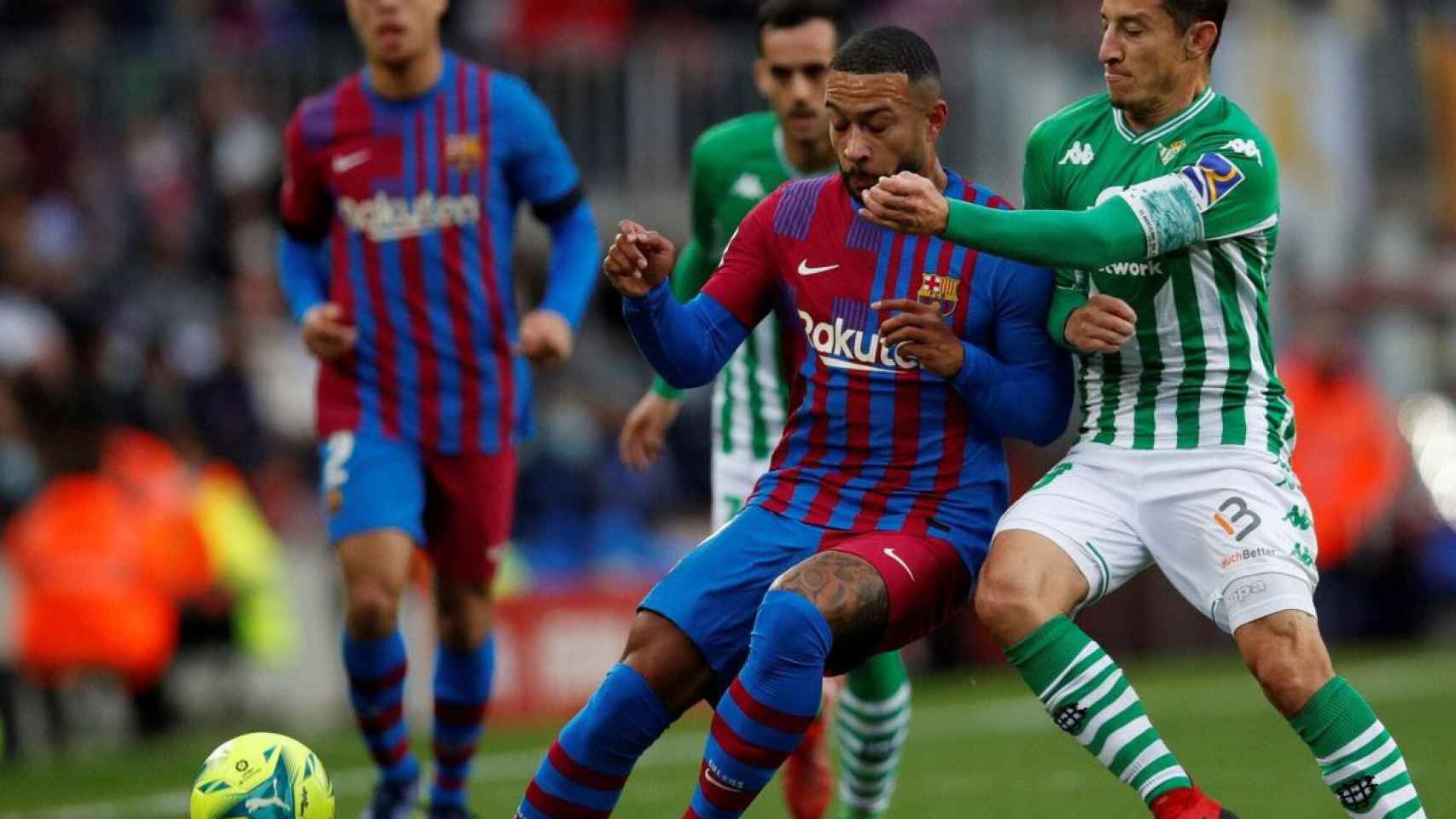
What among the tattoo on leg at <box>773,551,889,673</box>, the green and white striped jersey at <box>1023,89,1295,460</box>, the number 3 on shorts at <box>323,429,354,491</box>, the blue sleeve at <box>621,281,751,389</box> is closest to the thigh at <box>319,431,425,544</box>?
the number 3 on shorts at <box>323,429,354,491</box>

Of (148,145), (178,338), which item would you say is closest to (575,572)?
(178,338)

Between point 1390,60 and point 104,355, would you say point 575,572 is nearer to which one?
point 104,355

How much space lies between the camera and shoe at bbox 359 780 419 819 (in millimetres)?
7922

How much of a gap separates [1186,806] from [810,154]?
9.56ft

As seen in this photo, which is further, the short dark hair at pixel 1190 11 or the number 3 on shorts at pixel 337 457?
the number 3 on shorts at pixel 337 457

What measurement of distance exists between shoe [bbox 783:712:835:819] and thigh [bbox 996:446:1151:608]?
1713mm

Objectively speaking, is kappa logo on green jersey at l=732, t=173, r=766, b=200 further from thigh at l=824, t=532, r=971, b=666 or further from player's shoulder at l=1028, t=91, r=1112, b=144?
thigh at l=824, t=532, r=971, b=666

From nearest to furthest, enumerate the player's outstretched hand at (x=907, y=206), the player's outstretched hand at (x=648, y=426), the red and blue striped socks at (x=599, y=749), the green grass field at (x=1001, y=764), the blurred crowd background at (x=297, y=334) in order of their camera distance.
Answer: the player's outstretched hand at (x=907, y=206) → the red and blue striped socks at (x=599, y=749) → the player's outstretched hand at (x=648, y=426) → the green grass field at (x=1001, y=764) → the blurred crowd background at (x=297, y=334)

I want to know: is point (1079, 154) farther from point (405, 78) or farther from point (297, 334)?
point (297, 334)

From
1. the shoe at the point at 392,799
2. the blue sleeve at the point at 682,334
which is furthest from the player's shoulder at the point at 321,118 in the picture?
the blue sleeve at the point at 682,334

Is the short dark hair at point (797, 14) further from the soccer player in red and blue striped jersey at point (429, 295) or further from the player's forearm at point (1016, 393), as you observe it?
the player's forearm at point (1016, 393)

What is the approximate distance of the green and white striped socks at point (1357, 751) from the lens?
593 cm

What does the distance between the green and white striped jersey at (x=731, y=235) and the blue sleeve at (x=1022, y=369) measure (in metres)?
1.76

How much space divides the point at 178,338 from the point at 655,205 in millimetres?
3798
